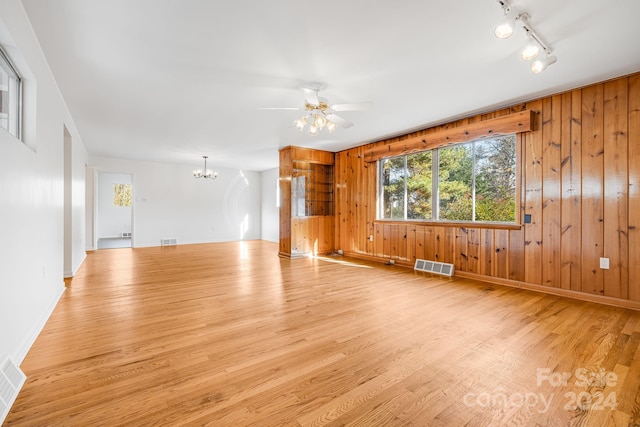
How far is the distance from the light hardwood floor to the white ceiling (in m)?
2.48

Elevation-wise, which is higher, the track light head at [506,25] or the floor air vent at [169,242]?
the track light head at [506,25]

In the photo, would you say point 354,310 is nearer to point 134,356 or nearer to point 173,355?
point 173,355

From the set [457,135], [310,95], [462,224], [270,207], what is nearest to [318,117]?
[310,95]

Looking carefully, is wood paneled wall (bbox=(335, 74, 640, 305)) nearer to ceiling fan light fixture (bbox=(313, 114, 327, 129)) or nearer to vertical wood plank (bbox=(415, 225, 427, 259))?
vertical wood plank (bbox=(415, 225, 427, 259))

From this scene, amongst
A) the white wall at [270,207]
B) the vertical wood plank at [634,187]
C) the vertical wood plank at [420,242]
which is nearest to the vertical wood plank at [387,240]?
the vertical wood plank at [420,242]

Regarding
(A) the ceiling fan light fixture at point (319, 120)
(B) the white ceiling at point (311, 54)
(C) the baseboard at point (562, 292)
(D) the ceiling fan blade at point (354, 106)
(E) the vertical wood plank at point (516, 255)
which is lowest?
(C) the baseboard at point (562, 292)

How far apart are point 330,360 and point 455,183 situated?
376 cm

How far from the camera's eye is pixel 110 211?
10.3m

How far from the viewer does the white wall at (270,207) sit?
9445mm

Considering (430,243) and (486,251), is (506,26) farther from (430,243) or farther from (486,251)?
(430,243)

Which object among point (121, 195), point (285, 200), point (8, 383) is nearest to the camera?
point (8, 383)

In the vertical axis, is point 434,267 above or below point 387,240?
below

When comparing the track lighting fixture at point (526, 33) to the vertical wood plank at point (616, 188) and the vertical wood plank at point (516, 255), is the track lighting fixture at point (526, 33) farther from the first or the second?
the vertical wood plank at point (516, 255)

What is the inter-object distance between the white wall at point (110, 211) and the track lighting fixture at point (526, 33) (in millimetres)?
11630
